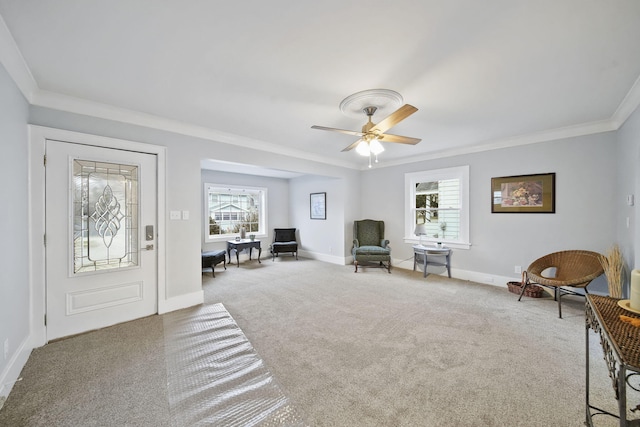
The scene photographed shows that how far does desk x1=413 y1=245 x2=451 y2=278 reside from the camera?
4691 mm

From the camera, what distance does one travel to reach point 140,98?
2572 mm

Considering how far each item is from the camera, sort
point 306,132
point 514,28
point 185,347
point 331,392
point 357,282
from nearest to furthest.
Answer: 1. point 514,28
2. point 331,392
3. point 185,347
4. point 306,132
5. point 357,282

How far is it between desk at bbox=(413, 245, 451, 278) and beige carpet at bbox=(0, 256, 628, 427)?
1.15m

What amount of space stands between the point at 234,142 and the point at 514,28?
3307 millimetres

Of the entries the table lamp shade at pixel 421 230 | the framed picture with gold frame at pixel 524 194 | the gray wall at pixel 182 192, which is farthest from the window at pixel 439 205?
the gray wall at pixel 182 192

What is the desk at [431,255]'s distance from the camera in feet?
15.4

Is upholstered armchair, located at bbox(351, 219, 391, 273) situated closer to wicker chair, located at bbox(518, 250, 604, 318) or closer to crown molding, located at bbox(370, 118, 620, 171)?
crown molding, located at bbox(370, 118, 620, 171)

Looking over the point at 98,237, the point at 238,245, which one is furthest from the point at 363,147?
the point at 238,245

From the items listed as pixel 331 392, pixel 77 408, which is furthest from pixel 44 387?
pixel 331 392

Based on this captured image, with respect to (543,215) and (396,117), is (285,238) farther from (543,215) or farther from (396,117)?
(543,215)

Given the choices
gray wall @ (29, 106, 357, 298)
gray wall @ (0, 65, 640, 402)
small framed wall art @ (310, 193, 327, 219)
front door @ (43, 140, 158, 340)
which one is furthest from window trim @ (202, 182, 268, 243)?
front door @ (43, 140, 158, 340)

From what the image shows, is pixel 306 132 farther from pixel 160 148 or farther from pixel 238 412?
pixel 238 412

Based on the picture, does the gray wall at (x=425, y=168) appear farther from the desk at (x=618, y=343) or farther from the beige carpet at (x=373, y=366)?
the desk at (x=618, y=343)

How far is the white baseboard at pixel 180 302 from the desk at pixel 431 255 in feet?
12.4
